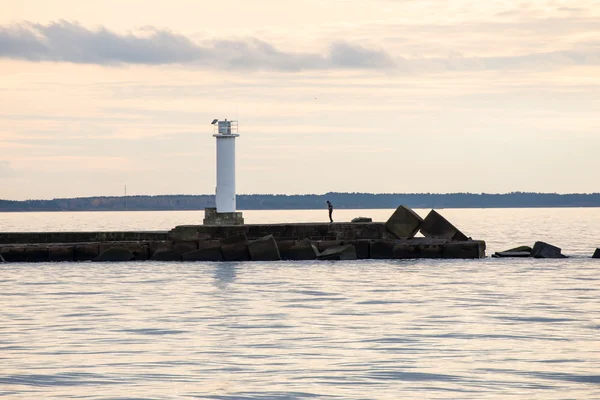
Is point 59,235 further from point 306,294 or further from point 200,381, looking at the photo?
point 200,381

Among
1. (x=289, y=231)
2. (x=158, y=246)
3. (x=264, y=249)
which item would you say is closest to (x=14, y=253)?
(x=158, y=246)

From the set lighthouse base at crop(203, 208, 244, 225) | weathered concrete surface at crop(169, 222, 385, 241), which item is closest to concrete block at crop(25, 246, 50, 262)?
weathered concrete surface at crop(169, 222, 385, 241)

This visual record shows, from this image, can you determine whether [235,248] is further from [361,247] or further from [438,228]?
[438,228]

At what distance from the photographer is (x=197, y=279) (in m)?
25.1

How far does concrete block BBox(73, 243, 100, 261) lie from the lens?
31.4 meters

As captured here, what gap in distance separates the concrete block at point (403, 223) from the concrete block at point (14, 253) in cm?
1109

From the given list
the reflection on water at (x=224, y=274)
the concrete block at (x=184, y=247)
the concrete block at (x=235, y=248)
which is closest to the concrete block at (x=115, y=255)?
the concrete block at (x=184, y=247)

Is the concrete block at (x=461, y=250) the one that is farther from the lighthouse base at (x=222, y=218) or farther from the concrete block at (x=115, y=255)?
the concrete block at (x=115, y=255)

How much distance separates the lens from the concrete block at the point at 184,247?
102ft

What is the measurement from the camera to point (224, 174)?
32719mm

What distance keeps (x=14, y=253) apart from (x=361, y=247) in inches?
416

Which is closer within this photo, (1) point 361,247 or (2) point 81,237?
(1) point 361,247

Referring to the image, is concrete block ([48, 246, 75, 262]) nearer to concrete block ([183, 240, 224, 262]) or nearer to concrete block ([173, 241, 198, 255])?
concrete block ([173, 241, 198, 255])

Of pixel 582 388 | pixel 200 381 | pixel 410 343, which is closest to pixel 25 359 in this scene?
pixel 200 381
